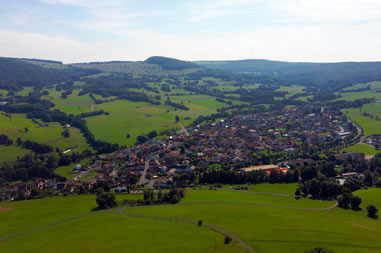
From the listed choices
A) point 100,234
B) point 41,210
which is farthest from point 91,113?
point 100,234

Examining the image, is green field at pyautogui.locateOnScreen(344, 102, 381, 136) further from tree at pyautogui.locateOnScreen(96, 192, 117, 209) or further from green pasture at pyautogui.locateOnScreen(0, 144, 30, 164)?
green pasture at pyautogui.locateOnScreen(0, 144, 30, 164)

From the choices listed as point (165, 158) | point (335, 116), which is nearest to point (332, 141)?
point (335, 116)

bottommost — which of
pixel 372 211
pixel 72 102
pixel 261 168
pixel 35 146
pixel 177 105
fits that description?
pixel 261 168

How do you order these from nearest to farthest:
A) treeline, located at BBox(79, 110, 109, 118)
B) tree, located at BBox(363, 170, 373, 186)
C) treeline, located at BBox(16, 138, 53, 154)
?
tree, located at BBox(363, 170, 373, 186) → treeline, located at BBox(16, 138, 53, 154) → treeline, located at BBox(79, 110, 109, 118)

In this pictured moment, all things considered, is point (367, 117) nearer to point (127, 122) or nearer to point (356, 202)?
point (356, 202)

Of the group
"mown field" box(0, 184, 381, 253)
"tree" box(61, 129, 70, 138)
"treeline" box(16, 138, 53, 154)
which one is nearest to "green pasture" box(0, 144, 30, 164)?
"treeline" box(16, 138, 53, 154)

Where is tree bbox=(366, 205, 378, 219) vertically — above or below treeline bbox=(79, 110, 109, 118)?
below
